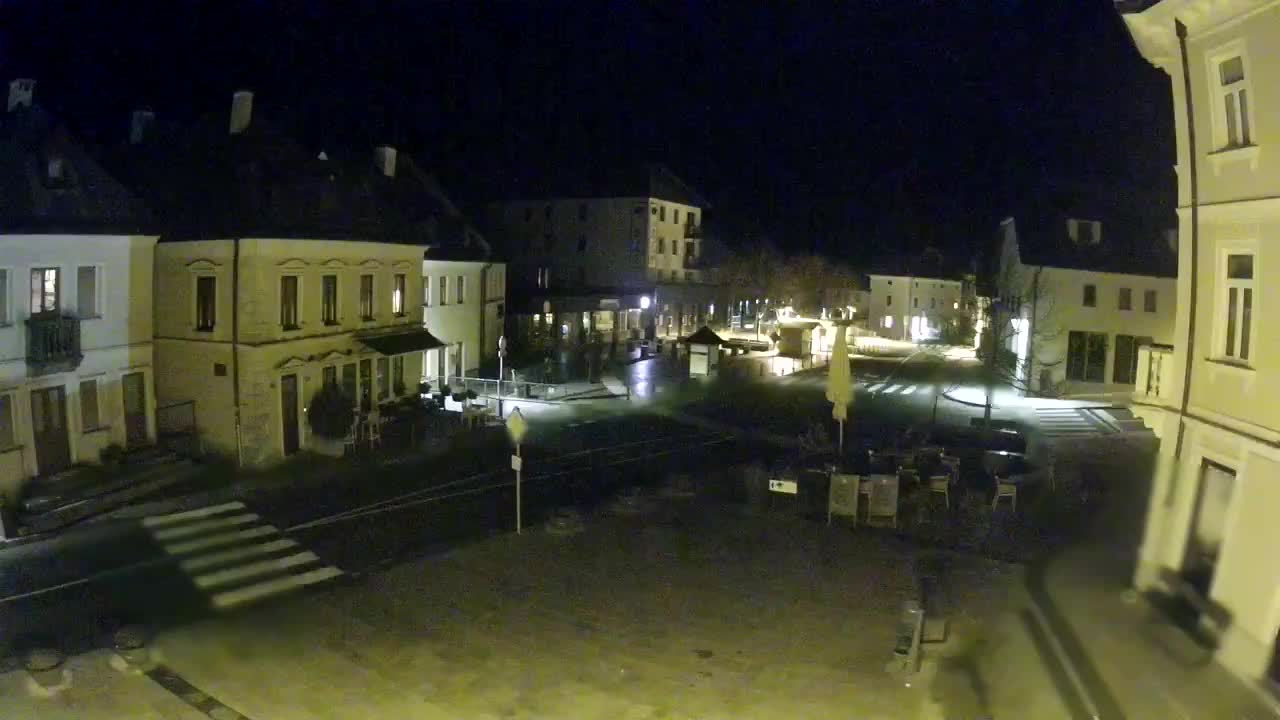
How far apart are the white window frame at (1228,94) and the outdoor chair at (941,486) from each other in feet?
27.7

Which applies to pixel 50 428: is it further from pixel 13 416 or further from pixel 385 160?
pixel 385 160

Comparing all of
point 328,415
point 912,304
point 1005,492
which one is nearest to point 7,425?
point 328,415

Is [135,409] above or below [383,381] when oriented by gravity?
below

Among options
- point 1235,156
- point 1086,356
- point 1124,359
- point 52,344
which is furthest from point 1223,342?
point 1086,356

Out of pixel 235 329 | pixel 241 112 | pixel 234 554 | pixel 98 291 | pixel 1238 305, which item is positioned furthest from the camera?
pixel 241 112

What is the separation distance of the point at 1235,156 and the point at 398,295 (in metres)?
22.9

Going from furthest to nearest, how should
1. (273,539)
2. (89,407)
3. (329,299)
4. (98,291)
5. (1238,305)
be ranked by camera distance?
(329,299) < (98,291) < (89,407) < (273,539) < (1238,305)

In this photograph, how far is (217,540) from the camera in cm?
1703

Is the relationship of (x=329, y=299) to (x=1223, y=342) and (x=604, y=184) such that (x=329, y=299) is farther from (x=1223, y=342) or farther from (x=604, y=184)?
(x=604, y=184)

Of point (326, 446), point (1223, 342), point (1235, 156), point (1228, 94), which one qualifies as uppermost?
point (1228, 94)

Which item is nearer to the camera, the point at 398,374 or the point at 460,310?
the point at 398,374

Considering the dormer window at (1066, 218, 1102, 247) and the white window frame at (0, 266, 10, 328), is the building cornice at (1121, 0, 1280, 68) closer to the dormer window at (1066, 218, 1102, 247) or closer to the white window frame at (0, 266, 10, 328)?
the white window frame at (0, 266, 10, 328)

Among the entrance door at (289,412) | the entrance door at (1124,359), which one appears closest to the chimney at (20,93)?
the entrance door at (289,412)

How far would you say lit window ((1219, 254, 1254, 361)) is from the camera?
1203 centimetres
